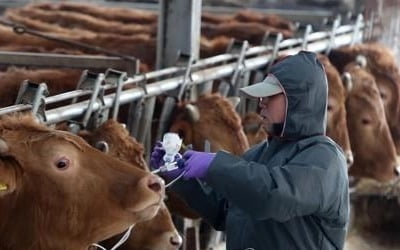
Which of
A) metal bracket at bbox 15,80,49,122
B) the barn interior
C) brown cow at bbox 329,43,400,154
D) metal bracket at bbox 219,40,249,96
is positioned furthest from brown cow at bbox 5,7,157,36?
metal bracket at bbox 15,80,49,122

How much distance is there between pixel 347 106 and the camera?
26.2 feet

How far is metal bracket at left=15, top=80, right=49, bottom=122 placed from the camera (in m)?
4.20

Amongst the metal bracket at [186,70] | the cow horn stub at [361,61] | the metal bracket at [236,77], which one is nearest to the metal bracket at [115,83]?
the metal bracket at [186,70]

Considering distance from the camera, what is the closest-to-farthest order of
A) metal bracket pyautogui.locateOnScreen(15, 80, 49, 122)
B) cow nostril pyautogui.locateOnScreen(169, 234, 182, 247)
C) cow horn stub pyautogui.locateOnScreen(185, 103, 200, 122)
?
1. metal bracket pyautogui.locateOnScreen(15, 80, 49, 122)
2. cow nostril pyautogui.locateOnScreen(169, 234, 182, 247)
3. cow horn stub pyautogui.locateOnScreen(185, 103, 200, 122)

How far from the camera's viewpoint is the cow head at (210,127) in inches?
224

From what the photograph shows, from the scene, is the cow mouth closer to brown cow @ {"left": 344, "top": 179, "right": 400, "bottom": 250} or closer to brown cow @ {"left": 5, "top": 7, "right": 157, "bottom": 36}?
brown cow @ {"left": 344, "top": 179, "right": 400, "bottom": 250}

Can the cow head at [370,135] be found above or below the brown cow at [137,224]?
below

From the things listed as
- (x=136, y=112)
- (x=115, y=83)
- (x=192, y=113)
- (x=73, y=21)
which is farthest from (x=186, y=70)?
(x=73, y=21)

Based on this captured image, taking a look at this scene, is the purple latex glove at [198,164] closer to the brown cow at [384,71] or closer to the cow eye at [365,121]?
the cow eye at [365,121]

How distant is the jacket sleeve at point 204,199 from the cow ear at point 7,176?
83cm

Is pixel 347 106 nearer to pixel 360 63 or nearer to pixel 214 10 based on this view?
pixel 360 63

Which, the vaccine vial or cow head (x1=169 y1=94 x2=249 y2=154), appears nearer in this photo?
the vaccine vial

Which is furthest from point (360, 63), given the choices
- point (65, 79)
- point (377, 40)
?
point (65, 79)

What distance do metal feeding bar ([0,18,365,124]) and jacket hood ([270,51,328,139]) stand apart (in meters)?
1.30
